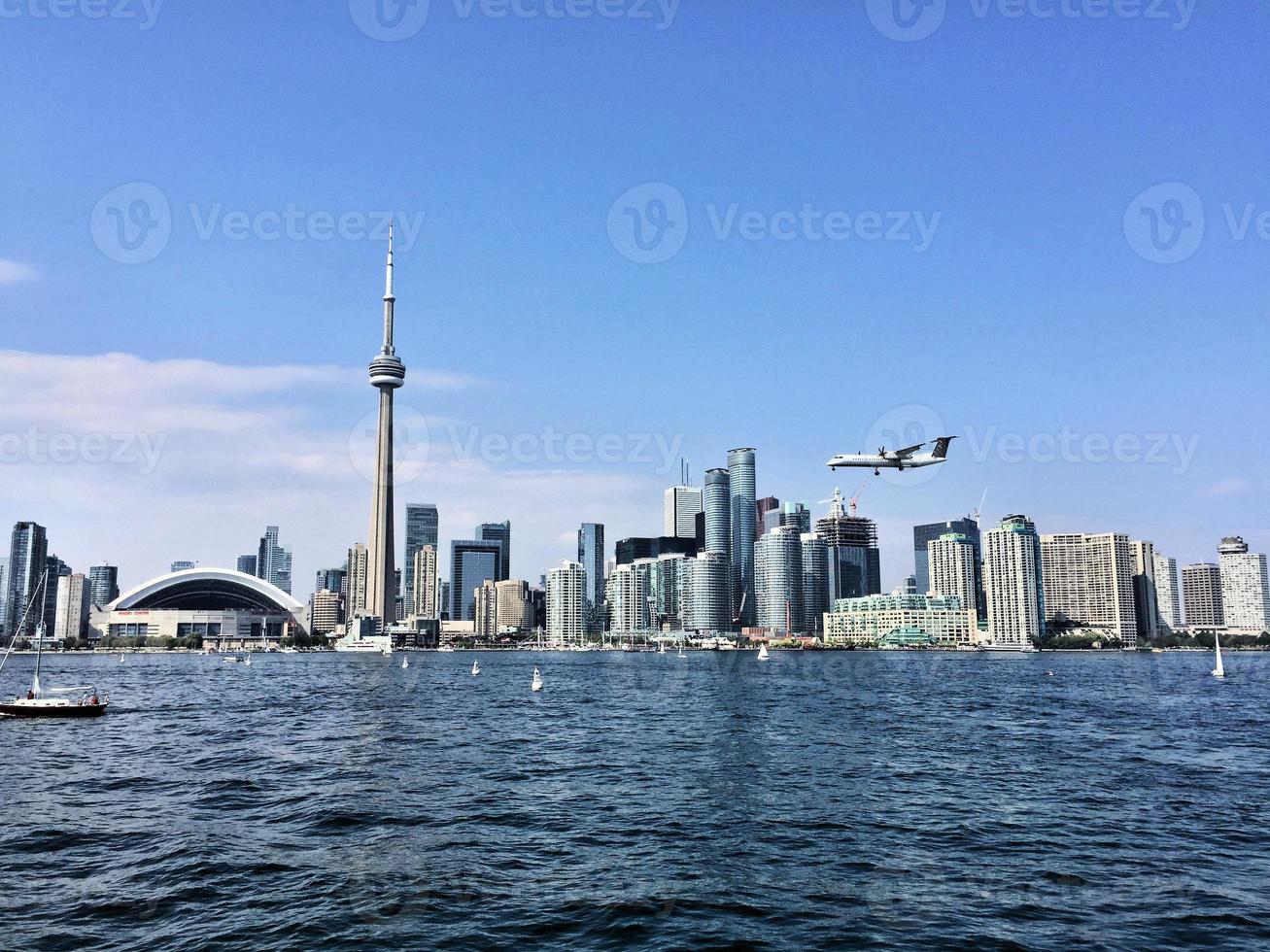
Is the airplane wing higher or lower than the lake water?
higher

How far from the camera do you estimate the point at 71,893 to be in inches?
1132

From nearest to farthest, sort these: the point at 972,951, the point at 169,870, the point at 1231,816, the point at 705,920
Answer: the point at 972,951
the point at 705,920
the point at 169,870
the point at 1231,816

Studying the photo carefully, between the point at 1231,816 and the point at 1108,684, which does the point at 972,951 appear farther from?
the point at 1108,684

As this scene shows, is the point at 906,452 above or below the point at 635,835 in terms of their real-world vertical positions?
above

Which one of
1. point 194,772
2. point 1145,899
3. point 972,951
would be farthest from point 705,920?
point 194,772

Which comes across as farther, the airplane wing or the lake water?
the airplane wing

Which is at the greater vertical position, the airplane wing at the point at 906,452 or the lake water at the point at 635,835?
the airplane wing at the point at 906,452

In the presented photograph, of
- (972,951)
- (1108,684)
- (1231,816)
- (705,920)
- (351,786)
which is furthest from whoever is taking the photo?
(1108,684)

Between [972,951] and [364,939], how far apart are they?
53.2 ft

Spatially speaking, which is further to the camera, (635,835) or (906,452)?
(906,452)

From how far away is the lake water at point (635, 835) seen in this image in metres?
25.9

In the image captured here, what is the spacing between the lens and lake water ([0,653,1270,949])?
85.1ft

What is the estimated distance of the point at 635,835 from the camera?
3616 centimetres

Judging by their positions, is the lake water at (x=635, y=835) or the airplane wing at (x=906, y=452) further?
the airplane wing at (x=906, y=452)
